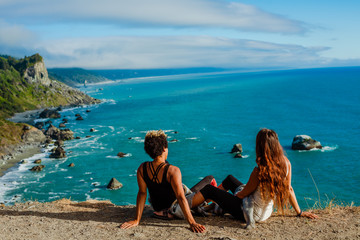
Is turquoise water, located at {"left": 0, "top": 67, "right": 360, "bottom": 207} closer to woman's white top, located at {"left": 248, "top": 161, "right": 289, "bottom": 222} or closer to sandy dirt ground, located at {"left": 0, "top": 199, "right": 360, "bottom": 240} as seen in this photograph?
sandy dirt ground, located at {"left": 0, "top": 199, "right": 360, "bottom": 240}

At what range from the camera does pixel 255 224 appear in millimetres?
7727

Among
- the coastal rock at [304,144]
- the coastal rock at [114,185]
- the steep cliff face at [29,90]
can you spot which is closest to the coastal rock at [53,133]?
the coastal rock at [114,185]

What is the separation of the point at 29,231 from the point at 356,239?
24.9 feet

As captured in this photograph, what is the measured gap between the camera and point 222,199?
25.1 ft

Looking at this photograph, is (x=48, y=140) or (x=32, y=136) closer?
(x=48, y=140)

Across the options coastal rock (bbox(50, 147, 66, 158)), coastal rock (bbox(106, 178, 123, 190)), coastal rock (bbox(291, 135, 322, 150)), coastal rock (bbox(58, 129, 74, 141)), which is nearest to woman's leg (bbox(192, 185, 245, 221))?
coastal rock (bbox(106, 178, 123, 190))

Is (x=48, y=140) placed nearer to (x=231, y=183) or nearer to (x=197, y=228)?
(x=231, y=183)

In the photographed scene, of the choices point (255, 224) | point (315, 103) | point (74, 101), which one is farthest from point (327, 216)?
point (74, 101)

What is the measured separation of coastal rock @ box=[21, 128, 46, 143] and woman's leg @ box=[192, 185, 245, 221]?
240 feet

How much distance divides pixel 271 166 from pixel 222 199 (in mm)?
1588

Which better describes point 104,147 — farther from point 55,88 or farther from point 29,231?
point 55,88

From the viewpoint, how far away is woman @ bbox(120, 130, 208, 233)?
696 cm

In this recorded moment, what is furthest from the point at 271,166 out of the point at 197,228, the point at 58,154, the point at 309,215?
the point at 58,154

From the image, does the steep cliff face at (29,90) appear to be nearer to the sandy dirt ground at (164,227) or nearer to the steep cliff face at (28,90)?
the steep cliff face at (28,90)
